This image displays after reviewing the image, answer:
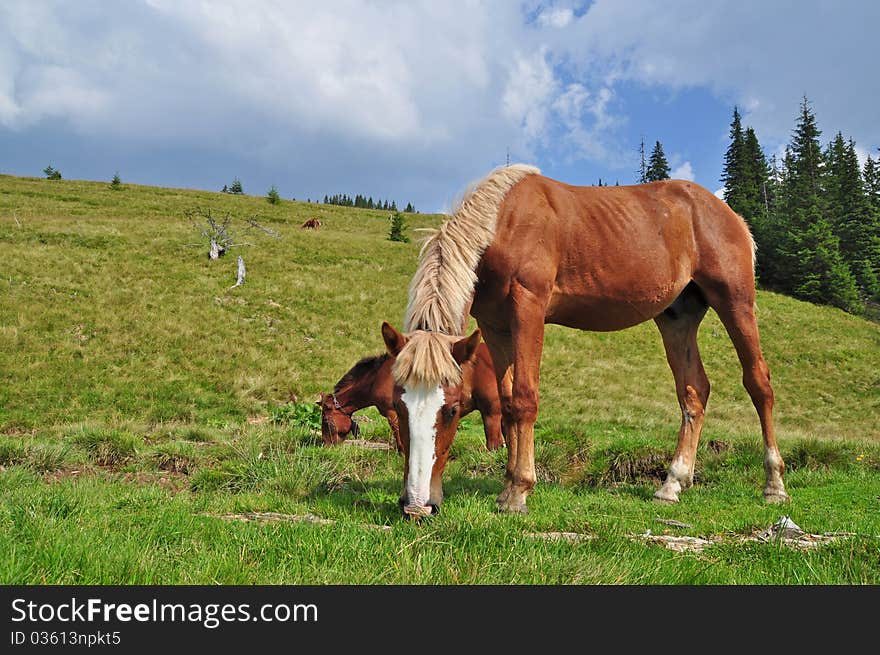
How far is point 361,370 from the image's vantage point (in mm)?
11672

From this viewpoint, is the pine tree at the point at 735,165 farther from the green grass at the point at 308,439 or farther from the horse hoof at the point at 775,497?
the horse hoof at the point at 775,497

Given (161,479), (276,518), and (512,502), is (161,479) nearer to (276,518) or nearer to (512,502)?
(276,518)

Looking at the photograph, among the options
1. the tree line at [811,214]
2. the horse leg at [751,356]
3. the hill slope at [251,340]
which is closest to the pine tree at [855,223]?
the tree line at [811,214]

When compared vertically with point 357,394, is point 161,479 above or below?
below

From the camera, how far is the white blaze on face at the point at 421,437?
13.0ft

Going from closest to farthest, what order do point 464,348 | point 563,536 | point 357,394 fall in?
point 563,536 < point 464,348 < point 357,394

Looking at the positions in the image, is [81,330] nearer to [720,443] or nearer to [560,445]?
[560,445]

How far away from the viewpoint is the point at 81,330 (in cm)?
2025

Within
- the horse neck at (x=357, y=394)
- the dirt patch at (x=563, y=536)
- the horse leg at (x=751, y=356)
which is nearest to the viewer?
the dirt patch at (x=563, y=536)

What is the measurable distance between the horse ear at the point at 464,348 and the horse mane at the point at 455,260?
0.32m

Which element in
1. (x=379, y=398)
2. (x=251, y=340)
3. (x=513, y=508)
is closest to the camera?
(x=513, y=508)

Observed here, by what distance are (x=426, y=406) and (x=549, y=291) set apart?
6.72ft

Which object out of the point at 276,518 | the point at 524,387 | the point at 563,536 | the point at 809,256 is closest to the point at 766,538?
the point at 563,536

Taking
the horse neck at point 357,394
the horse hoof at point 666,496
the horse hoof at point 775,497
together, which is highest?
the horse neck at point 357,394
